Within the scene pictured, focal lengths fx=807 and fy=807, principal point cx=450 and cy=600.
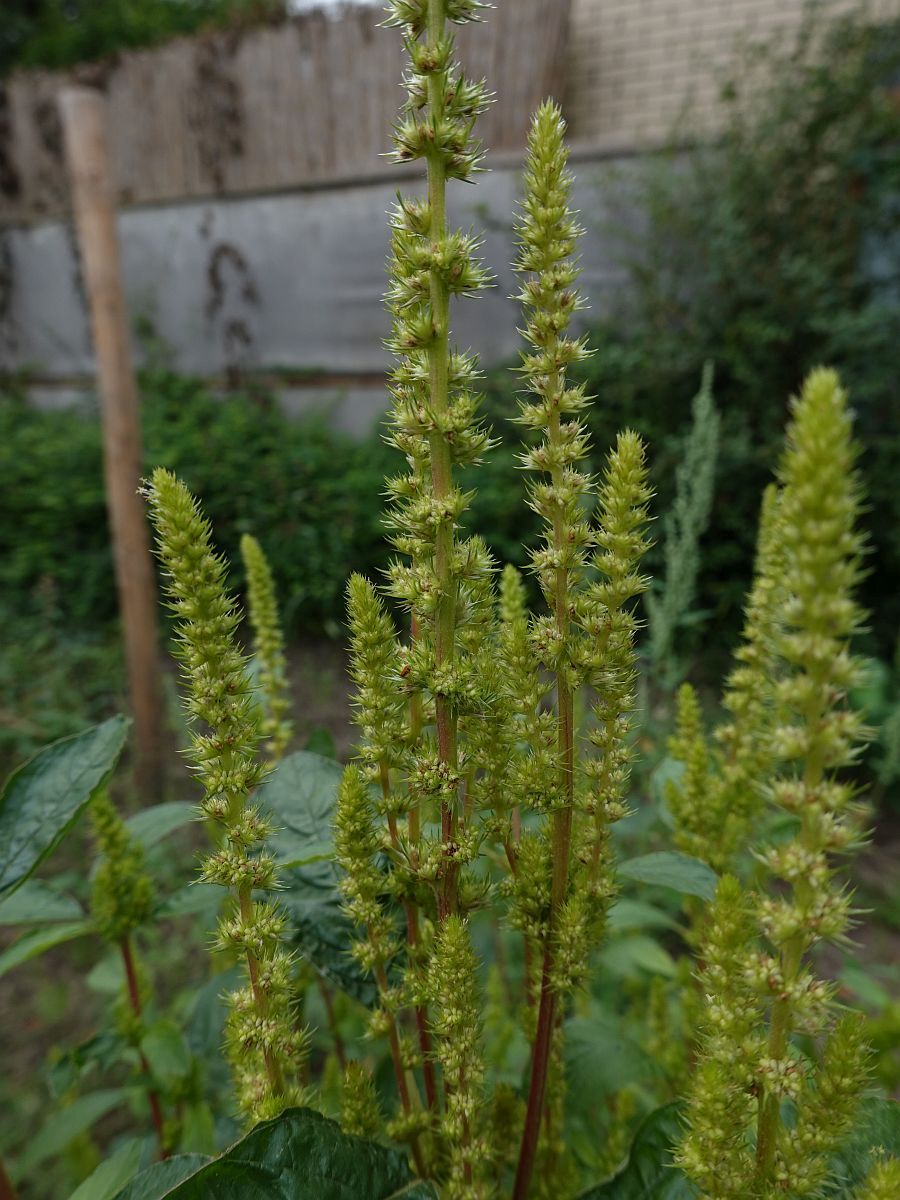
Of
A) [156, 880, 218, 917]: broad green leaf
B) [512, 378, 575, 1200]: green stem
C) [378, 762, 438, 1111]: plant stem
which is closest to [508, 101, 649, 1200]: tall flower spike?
[512, 378, 575, 1200]: green stem

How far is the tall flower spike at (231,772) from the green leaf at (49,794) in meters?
0.37

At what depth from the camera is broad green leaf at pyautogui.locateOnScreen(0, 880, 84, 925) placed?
113cm

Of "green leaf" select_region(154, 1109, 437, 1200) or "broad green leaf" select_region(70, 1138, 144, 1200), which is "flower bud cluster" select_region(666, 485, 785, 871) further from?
"broad green leaf" select_region(70, 1138, 144, 1200)

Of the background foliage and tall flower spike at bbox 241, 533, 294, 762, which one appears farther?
the background foliage

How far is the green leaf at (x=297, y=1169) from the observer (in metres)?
0.61

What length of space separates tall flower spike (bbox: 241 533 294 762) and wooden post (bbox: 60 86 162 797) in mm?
2610

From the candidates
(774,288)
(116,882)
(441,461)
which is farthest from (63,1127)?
(774,288)

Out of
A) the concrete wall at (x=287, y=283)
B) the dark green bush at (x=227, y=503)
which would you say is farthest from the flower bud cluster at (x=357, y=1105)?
the concrete wall at (x=287, y=283)

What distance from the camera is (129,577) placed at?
386 centimetres

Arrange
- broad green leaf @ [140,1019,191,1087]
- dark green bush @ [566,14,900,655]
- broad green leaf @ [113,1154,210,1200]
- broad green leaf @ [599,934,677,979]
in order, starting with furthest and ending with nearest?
dark green bush @ [566,14,900,655] → broad green leaf @ [599,934,677,979] → broad green leaf @ [140,1019,191,1087] → broad green leaf @ [113,1154,210,1200]

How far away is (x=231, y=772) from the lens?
62cm

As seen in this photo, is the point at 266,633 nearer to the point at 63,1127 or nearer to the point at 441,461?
the point at 441,461

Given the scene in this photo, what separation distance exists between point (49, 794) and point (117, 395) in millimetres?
3138

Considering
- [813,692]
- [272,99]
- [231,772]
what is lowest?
[231,772]
